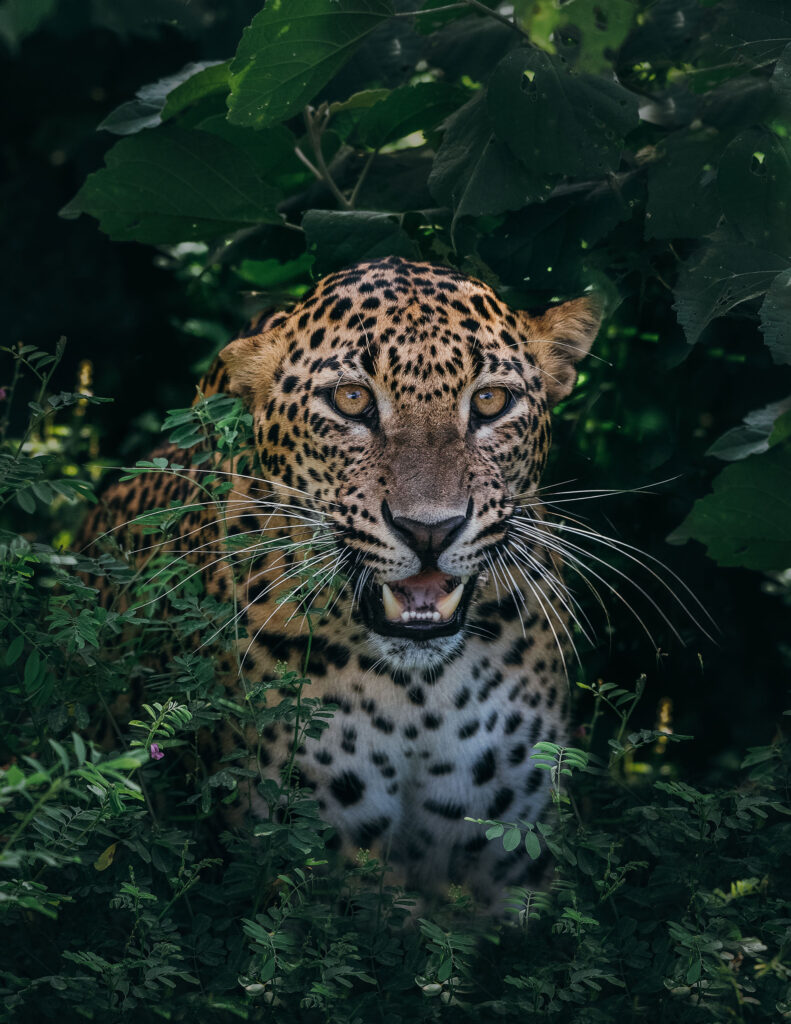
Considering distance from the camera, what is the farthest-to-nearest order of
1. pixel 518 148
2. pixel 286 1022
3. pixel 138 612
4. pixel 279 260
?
pixel 279 260, pixel 138 612, pixel 518 148, pixel 286 1022

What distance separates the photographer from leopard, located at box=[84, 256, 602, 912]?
3.79 meters

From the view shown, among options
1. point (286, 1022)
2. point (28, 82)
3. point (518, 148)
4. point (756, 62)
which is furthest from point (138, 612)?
point (28, 82)

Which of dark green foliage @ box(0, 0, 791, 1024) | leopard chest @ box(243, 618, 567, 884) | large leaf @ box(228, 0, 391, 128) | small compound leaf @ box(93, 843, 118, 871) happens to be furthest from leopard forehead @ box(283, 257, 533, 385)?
small compound leaf @ box(93, 843, 118, 871)

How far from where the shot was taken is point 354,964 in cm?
339

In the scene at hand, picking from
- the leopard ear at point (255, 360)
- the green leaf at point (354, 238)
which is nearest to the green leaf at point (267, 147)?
the green leaf at point (354, 238)

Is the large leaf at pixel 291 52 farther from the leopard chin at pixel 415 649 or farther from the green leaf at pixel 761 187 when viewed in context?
the leopard chin at pixel 415 649

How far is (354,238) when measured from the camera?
14.3ft

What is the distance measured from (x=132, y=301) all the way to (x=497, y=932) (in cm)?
434

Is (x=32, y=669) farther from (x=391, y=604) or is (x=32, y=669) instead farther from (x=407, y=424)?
(x=407, y=424)

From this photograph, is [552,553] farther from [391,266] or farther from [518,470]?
[391,266]

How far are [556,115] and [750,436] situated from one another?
1.18 meters

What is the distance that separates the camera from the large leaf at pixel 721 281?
12.8 feet

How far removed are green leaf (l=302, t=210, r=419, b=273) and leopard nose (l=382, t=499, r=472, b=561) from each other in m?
1.18

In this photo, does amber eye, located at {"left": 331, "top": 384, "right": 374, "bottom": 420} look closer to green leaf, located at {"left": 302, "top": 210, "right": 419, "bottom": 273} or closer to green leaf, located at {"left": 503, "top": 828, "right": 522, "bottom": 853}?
green leaf, located at {"left": 302, "top": 210, "right": 419, "bottom": 273}
